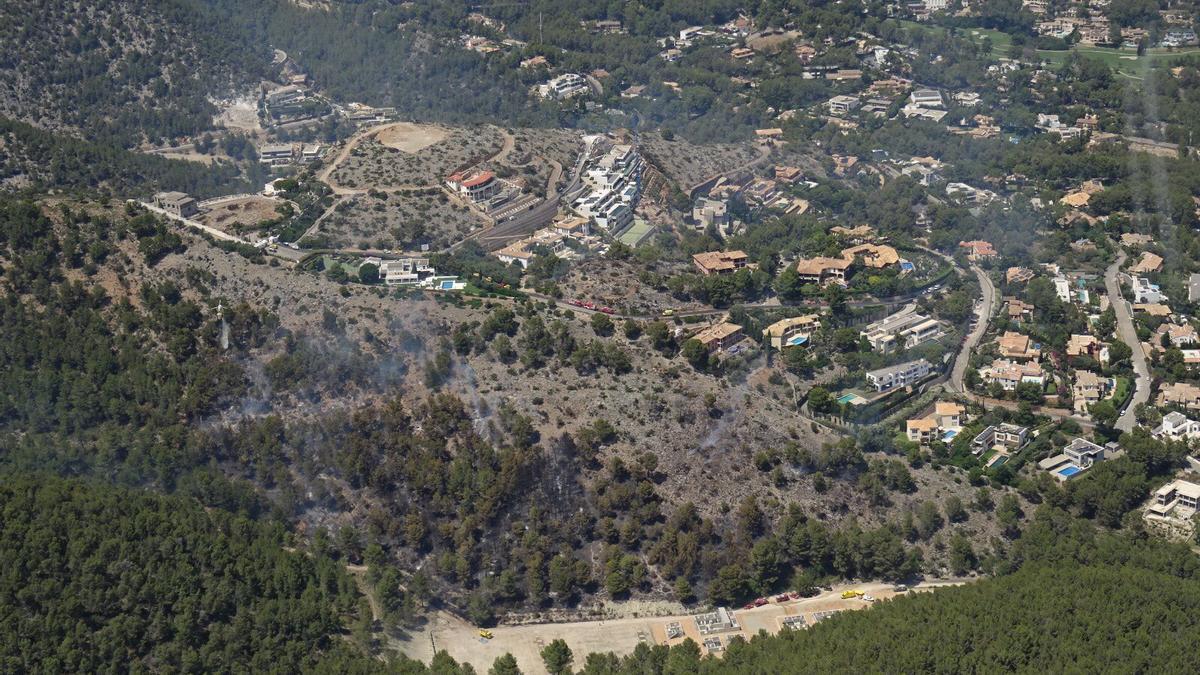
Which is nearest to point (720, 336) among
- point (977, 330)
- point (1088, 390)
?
point (977, 330)

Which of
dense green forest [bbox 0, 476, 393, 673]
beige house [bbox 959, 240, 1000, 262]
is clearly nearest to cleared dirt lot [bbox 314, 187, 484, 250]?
dense green forest [bbox 0, 476, 393, 673]

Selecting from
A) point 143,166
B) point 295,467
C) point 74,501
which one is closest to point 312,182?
point 143,166

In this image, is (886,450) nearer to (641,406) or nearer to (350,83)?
(641,406)

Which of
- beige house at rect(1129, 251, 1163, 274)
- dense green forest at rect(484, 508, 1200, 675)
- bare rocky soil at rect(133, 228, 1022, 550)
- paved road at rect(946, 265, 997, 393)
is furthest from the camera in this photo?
beige house at rect(1129, 251, 1163, 274)

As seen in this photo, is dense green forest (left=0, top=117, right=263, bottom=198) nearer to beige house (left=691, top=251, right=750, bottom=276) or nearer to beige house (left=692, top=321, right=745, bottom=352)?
beige house (left=691, top=251, right=750, bottom=276)

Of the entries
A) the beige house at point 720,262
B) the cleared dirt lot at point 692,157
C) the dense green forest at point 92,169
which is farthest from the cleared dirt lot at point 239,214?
the cleared dirt lot at point 692,157

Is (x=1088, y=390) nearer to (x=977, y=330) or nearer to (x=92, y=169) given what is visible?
(x=977, y=330)

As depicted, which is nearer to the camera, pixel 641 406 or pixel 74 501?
pixel 74 501

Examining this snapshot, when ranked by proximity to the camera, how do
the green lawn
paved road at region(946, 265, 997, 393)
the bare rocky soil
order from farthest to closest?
the green lawn, paved road at region(946, 265, 997, 393), the bare rocky soil
